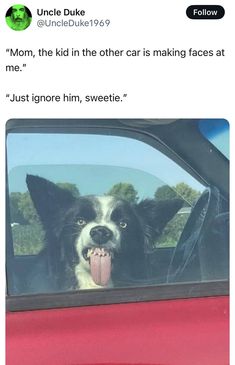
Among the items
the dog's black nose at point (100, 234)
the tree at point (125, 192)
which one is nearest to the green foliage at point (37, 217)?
the tree at point (125, 192)

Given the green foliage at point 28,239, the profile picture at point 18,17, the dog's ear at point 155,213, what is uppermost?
the profile picture at point 18,17

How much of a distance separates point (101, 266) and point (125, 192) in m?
0.25

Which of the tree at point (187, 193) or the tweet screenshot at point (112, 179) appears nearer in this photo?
the tweet screenshot at point (112, 179)

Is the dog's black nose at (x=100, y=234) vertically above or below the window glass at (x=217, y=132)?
below

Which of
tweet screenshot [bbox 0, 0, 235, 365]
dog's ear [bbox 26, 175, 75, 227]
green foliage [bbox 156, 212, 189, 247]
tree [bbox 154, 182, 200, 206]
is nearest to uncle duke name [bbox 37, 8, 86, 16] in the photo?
tweet screenshot [bbox 0, 0, 235, 365]

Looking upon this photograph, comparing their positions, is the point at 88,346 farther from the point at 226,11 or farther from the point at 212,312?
the point at 226,11

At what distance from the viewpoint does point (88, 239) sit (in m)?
2.44

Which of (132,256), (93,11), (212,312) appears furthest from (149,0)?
(212,312)

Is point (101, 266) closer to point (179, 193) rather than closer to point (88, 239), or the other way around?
point (88, 239)

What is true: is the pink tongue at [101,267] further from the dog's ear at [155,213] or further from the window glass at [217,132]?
the window glass at [217,132]

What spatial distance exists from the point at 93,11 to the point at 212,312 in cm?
102

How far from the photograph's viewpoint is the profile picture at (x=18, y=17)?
2377 mm

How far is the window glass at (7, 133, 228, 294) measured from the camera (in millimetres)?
2414

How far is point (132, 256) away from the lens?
2.45m
